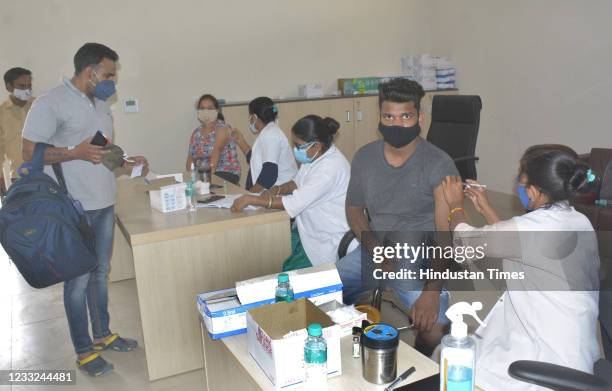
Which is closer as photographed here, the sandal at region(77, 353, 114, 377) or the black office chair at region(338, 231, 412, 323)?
the black office chair at region(338, 231, 412, 323)

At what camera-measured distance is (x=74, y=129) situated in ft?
8.28

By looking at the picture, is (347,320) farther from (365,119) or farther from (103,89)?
(365,119)

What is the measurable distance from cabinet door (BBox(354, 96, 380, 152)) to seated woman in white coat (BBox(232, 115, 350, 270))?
3567 mm

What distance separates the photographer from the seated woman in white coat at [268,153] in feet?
10.9

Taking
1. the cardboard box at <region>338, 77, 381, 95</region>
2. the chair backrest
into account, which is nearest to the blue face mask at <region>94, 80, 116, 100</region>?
the chair backrest

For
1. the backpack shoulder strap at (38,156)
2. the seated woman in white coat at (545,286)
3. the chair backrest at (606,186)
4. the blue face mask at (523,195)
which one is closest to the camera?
the seated woman in white coat at (545,286)

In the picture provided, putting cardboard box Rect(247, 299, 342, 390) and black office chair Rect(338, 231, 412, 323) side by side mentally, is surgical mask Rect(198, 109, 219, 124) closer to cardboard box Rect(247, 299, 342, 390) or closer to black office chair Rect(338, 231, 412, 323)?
black office chair Rect(338, 231, 412, 323)

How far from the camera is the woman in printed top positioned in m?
4.32

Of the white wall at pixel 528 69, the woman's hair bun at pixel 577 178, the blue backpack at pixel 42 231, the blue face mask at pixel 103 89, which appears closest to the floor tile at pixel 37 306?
the blue backpack at pixel 42 231

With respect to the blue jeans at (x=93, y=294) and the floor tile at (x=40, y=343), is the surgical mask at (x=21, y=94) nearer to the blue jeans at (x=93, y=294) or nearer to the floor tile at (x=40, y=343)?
the floor tile at (x=40, y=343)

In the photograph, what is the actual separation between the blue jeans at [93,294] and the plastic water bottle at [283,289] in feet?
4.78

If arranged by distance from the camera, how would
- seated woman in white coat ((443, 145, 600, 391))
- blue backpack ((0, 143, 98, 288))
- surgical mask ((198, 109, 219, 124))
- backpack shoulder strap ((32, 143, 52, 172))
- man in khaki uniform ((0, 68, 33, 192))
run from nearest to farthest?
1. seated woman in white coat ((443, 145, 600, 391))
2. blue backpack ((0, 143, 98, 288))
3. backpack shoulder strap ((32, 143, 52, 172))
4. man in khaki uniform ((0, 68, 33, 192))
5. surgical mask ((198, 109, 219, 124))

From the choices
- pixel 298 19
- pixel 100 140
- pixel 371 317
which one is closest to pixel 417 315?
pixel 371 317

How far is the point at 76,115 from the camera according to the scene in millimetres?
2512
